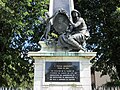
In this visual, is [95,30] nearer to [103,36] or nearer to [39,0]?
[103,36]

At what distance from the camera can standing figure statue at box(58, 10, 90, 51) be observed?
7.85 m

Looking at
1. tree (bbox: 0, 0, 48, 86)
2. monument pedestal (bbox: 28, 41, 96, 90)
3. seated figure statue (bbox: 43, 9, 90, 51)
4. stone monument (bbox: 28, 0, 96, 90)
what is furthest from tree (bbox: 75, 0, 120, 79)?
monument pedestal (bbox: 28, 41, 96, 90)

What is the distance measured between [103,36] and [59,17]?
27.2ft

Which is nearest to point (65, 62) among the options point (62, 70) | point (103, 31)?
point (62, 70)

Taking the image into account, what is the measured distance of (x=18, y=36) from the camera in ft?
52.5

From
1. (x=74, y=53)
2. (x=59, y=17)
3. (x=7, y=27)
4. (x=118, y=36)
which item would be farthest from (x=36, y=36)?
(x=74, y=53)

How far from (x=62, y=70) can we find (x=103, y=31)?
9402 millimetres

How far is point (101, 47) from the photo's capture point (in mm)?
15680

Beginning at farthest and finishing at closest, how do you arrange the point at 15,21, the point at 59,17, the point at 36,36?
1. the point at 36,36
2. the point at 15,21
3. the point at 59,17

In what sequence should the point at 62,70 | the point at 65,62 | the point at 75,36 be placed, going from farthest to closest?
the point at 75,36 < the point at 65,62 < the point at 62,70

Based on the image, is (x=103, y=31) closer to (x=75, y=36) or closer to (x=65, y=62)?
(x=75, y=36)

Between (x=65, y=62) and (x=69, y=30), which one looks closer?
(x=65, y=62)

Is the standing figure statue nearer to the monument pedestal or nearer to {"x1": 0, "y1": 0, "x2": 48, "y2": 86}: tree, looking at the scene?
the monument pedestal

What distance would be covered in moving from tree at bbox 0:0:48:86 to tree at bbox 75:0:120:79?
350 cm
